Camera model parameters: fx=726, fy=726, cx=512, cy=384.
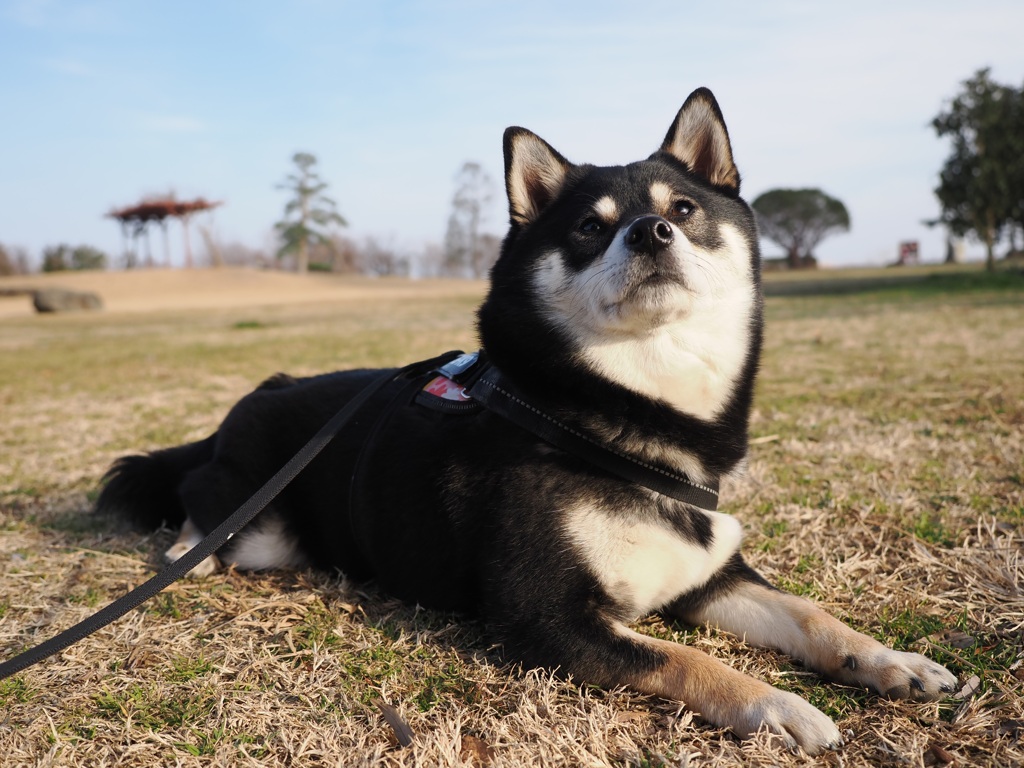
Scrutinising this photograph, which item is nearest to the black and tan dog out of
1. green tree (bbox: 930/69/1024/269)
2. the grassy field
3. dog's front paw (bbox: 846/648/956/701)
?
dog's front paw (bbox: 846/648/956/701)

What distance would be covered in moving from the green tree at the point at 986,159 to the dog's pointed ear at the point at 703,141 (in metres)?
31.4

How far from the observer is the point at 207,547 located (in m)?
2.26

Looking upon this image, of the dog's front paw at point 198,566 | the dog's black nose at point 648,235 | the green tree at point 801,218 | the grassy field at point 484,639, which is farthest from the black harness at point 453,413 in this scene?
the green tree at point 801,218

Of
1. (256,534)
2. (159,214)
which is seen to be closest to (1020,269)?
(256,534)

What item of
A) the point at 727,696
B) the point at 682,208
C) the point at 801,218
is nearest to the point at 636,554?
the point at 727,696

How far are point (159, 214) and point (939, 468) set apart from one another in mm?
58550

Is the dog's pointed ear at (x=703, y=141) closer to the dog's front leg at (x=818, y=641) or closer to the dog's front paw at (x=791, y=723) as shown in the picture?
the dog's front leg at (x=818, y=641)

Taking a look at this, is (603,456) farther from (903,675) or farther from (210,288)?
(210,288)

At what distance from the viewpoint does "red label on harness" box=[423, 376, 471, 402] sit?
2.72 m

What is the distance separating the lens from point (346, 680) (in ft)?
7.78

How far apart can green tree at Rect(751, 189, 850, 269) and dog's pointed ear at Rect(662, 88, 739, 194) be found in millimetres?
53313

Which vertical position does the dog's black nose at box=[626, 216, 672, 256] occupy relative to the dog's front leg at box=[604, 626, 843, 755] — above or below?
above

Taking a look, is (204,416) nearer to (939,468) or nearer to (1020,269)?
(939,468)

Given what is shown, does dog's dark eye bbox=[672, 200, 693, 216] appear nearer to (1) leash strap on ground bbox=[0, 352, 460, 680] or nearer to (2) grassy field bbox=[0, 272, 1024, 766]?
(1) leash strap on ground bbox=[0, 352, 460, 680]
